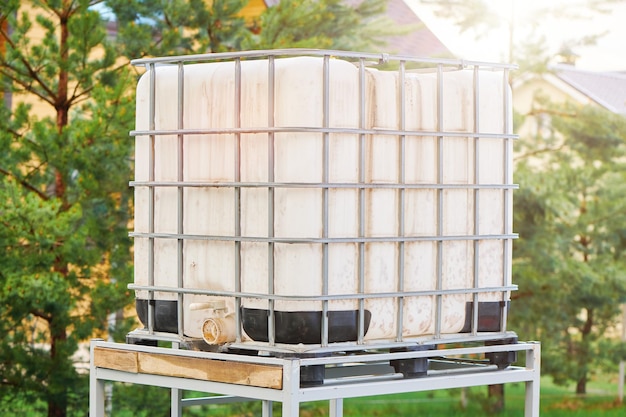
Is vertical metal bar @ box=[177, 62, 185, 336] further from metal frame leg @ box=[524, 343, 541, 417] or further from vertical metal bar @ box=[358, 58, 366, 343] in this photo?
metal frame leg @ box=[524, 343, 541, 417]

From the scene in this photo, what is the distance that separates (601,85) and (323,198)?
1311 centimetres

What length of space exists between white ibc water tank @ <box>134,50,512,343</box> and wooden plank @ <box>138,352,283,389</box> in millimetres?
107

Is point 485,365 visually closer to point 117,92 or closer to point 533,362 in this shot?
point 533,362

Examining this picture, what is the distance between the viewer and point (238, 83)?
373 centimetres

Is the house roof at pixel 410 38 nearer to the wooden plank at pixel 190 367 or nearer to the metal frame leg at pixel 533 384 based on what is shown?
the metal frame leg at pixel 533 384

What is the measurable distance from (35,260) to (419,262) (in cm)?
496

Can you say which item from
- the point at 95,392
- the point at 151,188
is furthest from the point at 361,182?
the point at 95,392

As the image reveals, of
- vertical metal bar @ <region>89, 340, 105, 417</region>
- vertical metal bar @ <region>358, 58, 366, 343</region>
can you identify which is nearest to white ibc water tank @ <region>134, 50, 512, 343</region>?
vertical metal bar @ <region>358, 58, 366, 343</region>

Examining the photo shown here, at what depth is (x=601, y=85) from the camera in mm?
15883

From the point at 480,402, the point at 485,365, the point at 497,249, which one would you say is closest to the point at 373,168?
the point at 497,249

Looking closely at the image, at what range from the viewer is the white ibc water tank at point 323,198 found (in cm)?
356

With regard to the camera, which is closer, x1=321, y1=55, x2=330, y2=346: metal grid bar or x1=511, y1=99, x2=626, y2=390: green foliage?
x1=321, y1=55, x2=330, y2=346: metal grid bar

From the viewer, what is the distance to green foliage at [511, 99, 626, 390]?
11.7m

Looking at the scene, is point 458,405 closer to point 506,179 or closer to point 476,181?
point 506,179
